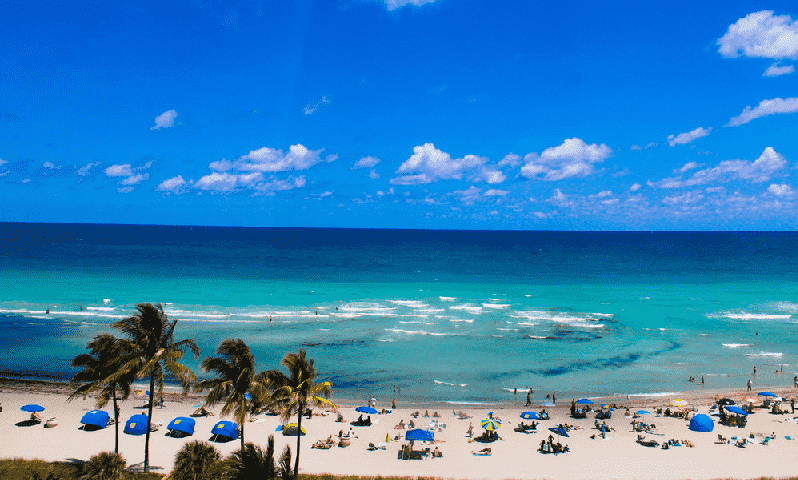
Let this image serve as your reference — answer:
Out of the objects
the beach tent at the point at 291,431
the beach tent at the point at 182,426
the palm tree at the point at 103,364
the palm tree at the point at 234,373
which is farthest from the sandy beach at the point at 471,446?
the palm tree at the point at 234,373

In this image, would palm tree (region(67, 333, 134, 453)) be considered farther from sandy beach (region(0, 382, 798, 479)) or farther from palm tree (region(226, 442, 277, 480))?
palm tree (region(226, 442, 277, 480))

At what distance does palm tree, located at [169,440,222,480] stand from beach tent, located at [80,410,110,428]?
1697cm

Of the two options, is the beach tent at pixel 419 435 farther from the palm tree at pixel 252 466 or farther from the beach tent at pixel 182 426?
the palm tree at pixel 252 466

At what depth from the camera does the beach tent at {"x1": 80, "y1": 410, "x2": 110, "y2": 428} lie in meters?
28.7

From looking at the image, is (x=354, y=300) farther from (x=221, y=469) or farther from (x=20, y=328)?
(x=221, y=469)

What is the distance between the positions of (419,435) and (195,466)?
15.0m

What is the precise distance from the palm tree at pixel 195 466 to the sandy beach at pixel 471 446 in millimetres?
9293

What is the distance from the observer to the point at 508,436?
29766 mm

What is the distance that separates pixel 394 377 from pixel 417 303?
106 ft

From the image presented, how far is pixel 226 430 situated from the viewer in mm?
27156

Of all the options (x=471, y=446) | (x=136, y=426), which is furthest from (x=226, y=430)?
(x=471, y=446)

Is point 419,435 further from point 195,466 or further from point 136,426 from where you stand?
point 136,426

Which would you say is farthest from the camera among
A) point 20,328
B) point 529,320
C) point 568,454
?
point 529,320

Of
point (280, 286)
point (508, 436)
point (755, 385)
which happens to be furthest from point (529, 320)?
point (280, 286)
